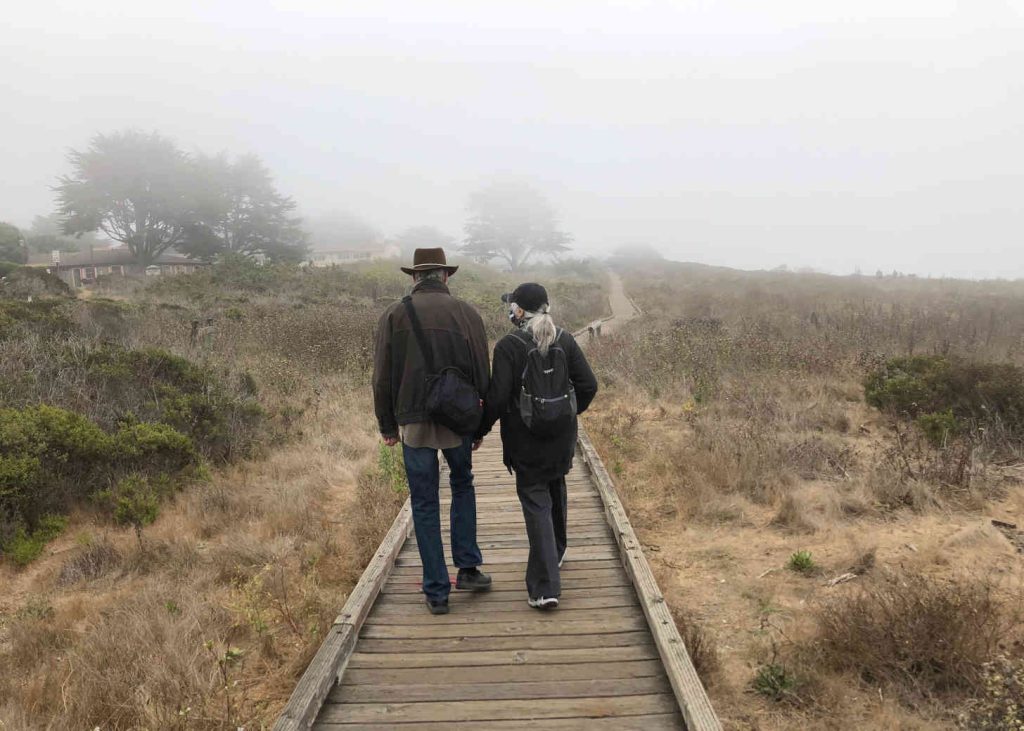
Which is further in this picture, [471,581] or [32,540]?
[32,540]

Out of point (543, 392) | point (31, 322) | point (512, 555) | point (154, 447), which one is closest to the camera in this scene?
point (543, 392)

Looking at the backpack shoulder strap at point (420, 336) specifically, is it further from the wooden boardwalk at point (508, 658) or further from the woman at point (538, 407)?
the wooden boardwalk at point (508, 658)

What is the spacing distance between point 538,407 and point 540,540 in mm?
875

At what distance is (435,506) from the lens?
3779 mm

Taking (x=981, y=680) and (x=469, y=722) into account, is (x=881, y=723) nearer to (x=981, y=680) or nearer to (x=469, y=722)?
(x=981, y=680)

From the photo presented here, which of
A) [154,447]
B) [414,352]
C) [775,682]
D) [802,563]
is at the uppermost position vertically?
[414,352]

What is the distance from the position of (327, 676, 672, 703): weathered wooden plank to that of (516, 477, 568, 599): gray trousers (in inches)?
30.3

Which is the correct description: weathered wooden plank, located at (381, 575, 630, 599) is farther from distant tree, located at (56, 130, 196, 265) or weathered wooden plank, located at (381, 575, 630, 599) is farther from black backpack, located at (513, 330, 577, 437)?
distant tree, located at (56, 130, 196, 265)

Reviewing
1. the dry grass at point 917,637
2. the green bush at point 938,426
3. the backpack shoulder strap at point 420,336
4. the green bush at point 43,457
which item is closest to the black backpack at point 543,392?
the backpack shoulder strap at point 420,336

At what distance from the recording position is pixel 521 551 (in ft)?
16.4

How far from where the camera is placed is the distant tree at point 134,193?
140 ft

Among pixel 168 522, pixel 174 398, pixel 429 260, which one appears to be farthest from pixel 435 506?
pixel 174 398

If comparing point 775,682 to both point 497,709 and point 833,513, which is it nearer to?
point 497,709

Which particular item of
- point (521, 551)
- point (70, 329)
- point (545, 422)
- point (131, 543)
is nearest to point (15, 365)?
point (70, 329)
